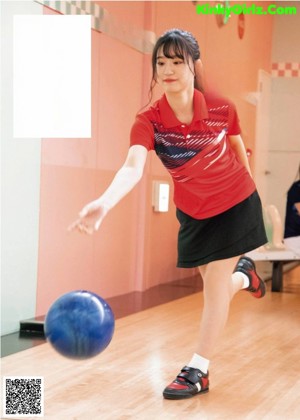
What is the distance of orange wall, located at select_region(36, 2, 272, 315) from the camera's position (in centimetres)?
434

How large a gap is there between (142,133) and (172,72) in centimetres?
23

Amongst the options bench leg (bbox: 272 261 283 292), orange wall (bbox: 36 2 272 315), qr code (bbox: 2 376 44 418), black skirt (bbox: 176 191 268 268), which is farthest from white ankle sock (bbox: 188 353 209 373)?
bench leg (bbox: 272 261 283 292)

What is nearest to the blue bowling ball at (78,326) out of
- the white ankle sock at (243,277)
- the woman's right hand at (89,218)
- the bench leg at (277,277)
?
the woman's right hand at (89,218)

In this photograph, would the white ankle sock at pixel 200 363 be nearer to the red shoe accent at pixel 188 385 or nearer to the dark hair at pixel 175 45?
the red shoe accent at pixel 188 385

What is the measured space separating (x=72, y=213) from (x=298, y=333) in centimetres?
145

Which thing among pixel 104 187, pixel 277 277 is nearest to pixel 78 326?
pixel 104 187

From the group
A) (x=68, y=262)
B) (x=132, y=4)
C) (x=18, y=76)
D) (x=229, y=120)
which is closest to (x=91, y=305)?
(x=229, y=120)

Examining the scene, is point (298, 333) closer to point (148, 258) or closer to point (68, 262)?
point (68, 262)

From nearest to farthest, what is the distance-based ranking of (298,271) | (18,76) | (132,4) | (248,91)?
(18,76) < (132,4) < (298,271) < (248,91)

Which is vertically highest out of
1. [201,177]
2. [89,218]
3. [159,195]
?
[201,177]

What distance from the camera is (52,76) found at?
415 cm

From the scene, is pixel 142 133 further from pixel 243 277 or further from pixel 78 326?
pixel 243 277

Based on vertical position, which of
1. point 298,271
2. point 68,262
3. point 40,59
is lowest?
point 298,271

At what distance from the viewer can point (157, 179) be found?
595cm
